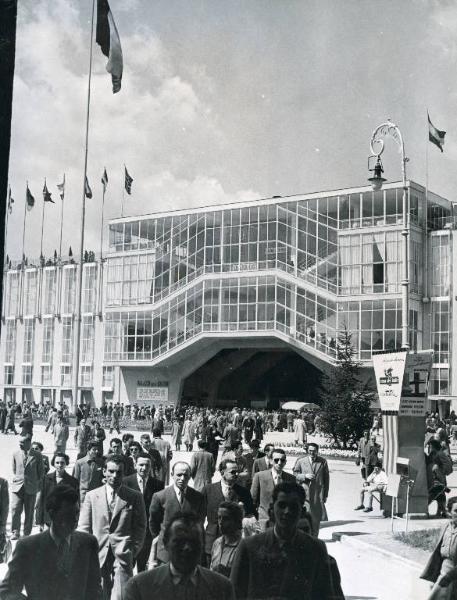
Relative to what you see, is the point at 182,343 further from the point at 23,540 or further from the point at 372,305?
the point at 23,540

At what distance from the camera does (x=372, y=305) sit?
47.7m

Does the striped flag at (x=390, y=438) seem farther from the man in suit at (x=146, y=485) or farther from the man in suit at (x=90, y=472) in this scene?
the man in suit at (x=146, y=485)

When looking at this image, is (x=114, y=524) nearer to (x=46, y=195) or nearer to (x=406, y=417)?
(x=406, y=417)

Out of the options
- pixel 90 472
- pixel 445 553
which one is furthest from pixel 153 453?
pixel 445 553

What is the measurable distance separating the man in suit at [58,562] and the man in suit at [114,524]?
6.15ft

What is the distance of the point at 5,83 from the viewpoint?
285 inches

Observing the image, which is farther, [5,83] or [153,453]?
[153,453]

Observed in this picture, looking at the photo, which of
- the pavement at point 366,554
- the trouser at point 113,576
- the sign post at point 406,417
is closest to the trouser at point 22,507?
the pavement at point 366,554

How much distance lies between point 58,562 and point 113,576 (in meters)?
2.43

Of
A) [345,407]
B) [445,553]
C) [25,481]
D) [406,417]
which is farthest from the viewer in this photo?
[345,407]

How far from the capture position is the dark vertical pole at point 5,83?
7039 mm

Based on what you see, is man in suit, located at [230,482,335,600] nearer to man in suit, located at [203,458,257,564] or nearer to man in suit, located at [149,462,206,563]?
man in suit, located at [149,462,206,563]

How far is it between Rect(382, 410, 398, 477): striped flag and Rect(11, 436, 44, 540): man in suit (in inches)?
266

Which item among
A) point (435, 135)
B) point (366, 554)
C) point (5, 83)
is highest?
point (435, 135)
